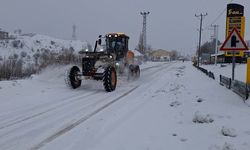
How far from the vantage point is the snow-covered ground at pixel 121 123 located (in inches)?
268

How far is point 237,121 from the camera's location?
27.3ft

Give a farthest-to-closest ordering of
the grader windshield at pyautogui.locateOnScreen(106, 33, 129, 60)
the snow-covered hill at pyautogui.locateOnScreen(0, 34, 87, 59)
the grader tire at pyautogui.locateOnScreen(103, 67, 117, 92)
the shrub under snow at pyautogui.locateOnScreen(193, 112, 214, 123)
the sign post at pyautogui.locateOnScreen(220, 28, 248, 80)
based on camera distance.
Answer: the snow-covered hill at pyautogui.locateOnScreen(0, 34, 87, 59), the grader windshield at pyautogui.locateOnScreen(106, 33, 129, 60), the grader tire at pyautogui.locateOnScreen(103, 67, 117, 92), the sign post at pyautogui.locateOnScreen(220, 28, 248, 80), the shrub under snow at pyautogui.locateOnScreen(193, 112, 214, 123)

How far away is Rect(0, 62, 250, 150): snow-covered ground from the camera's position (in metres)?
6.81

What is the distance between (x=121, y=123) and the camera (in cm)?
888

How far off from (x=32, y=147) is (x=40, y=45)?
118 metres

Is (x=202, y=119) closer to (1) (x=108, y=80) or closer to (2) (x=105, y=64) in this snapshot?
(1) (x=108, y=80)

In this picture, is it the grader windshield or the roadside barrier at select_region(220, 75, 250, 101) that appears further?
the grader windshield

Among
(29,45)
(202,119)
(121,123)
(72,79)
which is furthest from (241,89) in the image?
(29,45)

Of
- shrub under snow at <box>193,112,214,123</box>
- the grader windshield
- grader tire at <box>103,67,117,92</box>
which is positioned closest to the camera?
shrub under snow at <box>193,112,214,123</box>

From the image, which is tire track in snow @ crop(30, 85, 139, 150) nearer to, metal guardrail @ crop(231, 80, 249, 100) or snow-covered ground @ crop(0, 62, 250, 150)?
snow-covered ground @ crop(0, 62, 250, 150)

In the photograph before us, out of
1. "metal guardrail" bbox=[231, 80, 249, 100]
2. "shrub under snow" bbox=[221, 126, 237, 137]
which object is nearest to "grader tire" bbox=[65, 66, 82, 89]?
"metal guardrail" bbox=[231, 80, 249, 100]

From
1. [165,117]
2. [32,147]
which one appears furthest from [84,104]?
[32,147]

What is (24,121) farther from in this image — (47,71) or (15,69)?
(15,69)

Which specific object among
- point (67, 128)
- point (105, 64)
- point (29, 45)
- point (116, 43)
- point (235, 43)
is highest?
point (29, 45)
